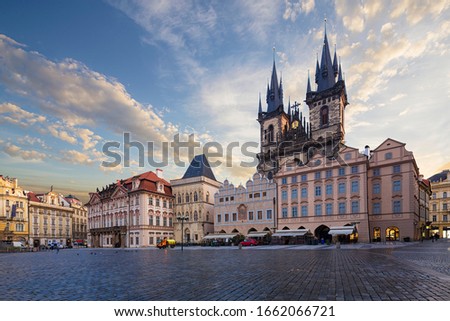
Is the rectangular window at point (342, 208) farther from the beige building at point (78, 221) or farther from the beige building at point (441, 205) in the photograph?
the beige building at point (78, 221)

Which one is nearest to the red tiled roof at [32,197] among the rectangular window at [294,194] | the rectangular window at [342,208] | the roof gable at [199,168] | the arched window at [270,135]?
the roof gable at [199,168]

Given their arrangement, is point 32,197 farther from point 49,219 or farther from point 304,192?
point 304,192

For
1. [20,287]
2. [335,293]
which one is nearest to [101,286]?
[20,287]

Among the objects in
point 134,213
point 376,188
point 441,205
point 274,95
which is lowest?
point 134,213

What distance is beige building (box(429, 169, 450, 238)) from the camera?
67.5 m

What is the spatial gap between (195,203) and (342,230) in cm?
3067

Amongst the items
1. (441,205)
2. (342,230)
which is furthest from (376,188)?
(441,205)

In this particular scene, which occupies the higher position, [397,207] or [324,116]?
[324,116]

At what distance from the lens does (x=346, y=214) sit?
4628cm

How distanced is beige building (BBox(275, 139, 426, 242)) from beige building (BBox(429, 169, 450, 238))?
25.0 meters

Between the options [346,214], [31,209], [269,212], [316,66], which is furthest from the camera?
[316,66]

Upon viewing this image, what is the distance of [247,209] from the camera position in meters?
55.1

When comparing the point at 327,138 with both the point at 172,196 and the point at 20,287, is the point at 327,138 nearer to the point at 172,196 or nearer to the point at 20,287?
the point at 172,196
